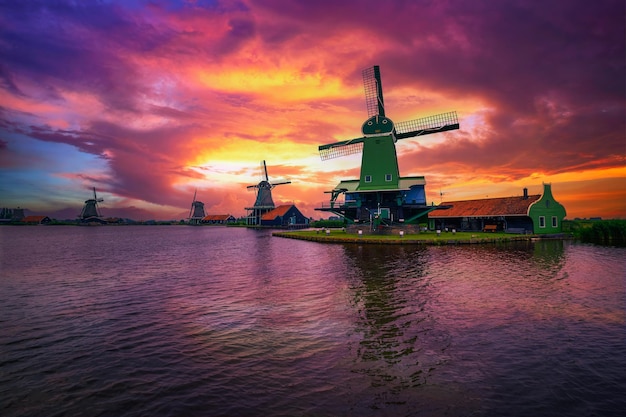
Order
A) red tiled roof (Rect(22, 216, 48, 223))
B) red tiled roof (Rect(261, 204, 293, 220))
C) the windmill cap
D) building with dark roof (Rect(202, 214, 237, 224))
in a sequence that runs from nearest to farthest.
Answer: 1. the windmill cap
2. red tiled roof (Rect(261, 204, 293, 220))
3. building with dark roof (Rect(202, 214, 237, 224))
4. red tiled roof (Rect(22, 216, 48, 223))

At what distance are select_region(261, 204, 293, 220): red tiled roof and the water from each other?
9168 centimetres

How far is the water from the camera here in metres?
6.89

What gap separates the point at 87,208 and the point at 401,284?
197 m

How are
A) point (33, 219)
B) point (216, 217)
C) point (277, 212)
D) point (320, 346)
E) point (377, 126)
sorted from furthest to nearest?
point (33, 219) < point (216, 217) < point (277, 212) < point (377, 126) < point (320, 346)

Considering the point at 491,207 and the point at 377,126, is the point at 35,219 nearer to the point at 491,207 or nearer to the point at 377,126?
the point at 377,126

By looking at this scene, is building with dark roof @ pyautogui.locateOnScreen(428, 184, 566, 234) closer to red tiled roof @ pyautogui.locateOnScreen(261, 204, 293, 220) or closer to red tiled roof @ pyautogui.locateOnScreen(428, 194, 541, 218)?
red tiled roof @ pyautogui.locateOnScreen(428, 194, 541, 218)

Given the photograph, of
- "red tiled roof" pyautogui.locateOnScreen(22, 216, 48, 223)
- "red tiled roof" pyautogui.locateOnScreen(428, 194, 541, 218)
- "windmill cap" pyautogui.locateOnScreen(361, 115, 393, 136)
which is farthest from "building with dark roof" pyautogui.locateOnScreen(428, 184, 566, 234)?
"red tiled roof" pyautogui.locateOnScreen(22, 216, 48, 223)

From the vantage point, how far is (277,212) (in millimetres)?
113250

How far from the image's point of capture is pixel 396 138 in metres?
52.4

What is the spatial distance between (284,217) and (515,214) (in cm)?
7672

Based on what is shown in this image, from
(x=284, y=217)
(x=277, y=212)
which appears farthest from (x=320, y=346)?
(x=277, y=212)

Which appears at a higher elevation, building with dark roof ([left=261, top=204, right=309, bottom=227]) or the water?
building with dark roof ([left=261, top=204, right=309, bottom=227])

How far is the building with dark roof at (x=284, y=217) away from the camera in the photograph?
11162 cm

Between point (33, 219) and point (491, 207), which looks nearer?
point (491, 207)
